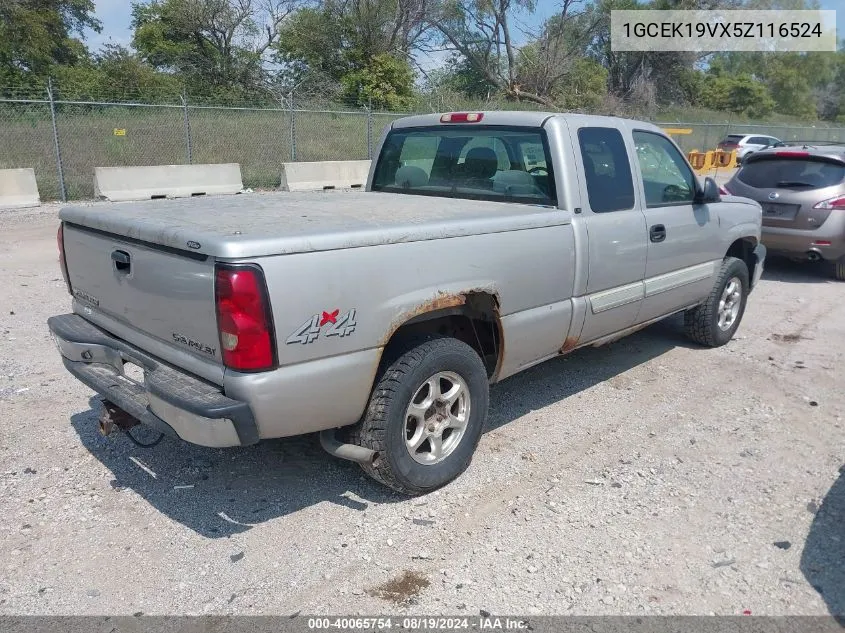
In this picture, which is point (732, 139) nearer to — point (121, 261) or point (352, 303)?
point (352, 303)

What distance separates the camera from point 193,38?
3175 cm

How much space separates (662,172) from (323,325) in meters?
3.25

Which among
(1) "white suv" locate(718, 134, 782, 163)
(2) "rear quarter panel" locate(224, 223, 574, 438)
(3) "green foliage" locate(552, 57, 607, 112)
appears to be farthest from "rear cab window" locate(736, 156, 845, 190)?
(3) "green foliage" locate(552, 57, 607, 112)

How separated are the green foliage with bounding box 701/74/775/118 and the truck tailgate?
193ft

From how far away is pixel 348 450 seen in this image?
333cm

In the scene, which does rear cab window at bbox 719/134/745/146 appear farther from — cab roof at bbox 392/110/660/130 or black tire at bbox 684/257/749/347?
cab roof at bbox 392/110/660/130

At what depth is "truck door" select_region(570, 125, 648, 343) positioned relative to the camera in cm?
430

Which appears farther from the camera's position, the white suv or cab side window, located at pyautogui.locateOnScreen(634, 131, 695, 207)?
the white suv

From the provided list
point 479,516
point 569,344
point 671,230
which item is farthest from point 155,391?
point 671,230

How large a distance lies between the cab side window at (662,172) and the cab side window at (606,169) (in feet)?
0.81

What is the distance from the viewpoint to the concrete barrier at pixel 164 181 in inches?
530

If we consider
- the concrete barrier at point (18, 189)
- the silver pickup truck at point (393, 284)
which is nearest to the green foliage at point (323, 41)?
the concrete barrier at point (18, 189)

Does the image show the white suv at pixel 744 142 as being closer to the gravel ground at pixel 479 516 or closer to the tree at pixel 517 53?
the tree at pixel 517 53

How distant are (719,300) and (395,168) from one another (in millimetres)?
3004
